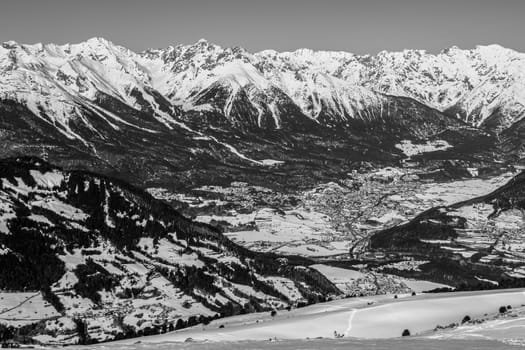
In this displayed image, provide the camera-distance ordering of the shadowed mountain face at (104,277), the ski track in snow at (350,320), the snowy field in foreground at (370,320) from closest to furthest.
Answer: the snowy field in foreground at (370,320) → the ski track in snow at (350,320) → the shadowed mountain face at (104,277)

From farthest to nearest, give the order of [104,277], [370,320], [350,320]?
[104,277]
[350,320]
[370,320]

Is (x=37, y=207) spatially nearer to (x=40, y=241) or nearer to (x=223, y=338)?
(x=40, y=241)

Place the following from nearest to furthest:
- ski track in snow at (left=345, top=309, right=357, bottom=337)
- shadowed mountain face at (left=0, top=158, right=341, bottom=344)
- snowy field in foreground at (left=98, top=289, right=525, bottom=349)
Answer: snowy field in foreground at (left=98, top=289, right=525, bottom=349), ski track in snow at (left=345, top=309, right=357, bottom=337), shadowed mountain face at (left=0, top=158, right=341, bottom=344)

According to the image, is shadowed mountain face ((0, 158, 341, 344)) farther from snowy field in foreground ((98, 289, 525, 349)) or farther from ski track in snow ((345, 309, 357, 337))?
ski track in snow ((345, 309, 357, 337))

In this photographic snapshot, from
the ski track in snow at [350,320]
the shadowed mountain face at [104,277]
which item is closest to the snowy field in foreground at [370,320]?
the ski track in snow at [350,320]

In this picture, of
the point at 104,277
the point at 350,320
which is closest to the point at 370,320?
the point at 350,320

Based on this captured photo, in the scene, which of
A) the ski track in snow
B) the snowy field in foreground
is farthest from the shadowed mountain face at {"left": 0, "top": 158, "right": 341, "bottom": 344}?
the ski track in snow

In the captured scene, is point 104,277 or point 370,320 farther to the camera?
point 104,277

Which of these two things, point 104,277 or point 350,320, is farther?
point 104,277

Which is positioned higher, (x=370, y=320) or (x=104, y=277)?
(x=370, y=320)

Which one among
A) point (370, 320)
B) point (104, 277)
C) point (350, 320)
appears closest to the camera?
point (370, 320)

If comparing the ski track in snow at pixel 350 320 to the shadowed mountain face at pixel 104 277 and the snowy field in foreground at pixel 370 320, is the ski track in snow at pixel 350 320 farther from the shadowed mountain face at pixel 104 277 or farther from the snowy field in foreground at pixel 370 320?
the shadowed mountain face at pixel 104 277

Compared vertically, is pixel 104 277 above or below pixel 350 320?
below

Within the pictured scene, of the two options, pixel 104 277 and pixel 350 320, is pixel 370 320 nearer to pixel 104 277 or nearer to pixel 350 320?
pixel 350 320
